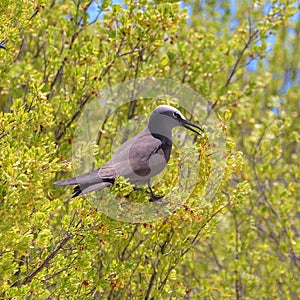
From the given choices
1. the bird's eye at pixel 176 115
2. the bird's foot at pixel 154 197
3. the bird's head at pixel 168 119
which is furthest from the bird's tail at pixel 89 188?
the bird's eye at pixel 176 115

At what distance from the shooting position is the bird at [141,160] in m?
4.84

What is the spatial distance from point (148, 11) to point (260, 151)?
3559 mm

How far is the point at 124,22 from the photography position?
21.6ft

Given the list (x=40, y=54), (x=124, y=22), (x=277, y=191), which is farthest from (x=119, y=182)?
(x=277, y=191)

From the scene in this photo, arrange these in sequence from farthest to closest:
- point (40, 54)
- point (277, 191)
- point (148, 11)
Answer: point (277, 191), point (40, 54), point (148, 11)

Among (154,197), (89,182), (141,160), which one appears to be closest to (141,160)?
(141,160)

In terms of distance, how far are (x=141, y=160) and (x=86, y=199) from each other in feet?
2.00

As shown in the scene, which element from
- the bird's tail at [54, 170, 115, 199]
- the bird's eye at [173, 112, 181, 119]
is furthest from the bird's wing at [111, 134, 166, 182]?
the bird's eye at [173, 112, 181, 119]

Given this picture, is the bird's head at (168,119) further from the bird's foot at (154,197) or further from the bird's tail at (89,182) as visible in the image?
the bird's tail at (89,182)

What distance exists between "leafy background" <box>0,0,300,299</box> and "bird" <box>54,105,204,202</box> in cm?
30

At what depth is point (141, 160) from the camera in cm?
505

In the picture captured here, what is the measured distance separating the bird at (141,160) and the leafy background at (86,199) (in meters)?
0.30

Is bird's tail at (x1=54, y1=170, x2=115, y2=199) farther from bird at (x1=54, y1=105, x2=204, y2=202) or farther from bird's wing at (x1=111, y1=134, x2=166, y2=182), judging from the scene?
bird's wing at (x1=111, y1=134, x2=166, y2=182)

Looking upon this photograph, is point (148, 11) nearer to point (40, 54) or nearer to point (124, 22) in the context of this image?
→ point (124, 22)
